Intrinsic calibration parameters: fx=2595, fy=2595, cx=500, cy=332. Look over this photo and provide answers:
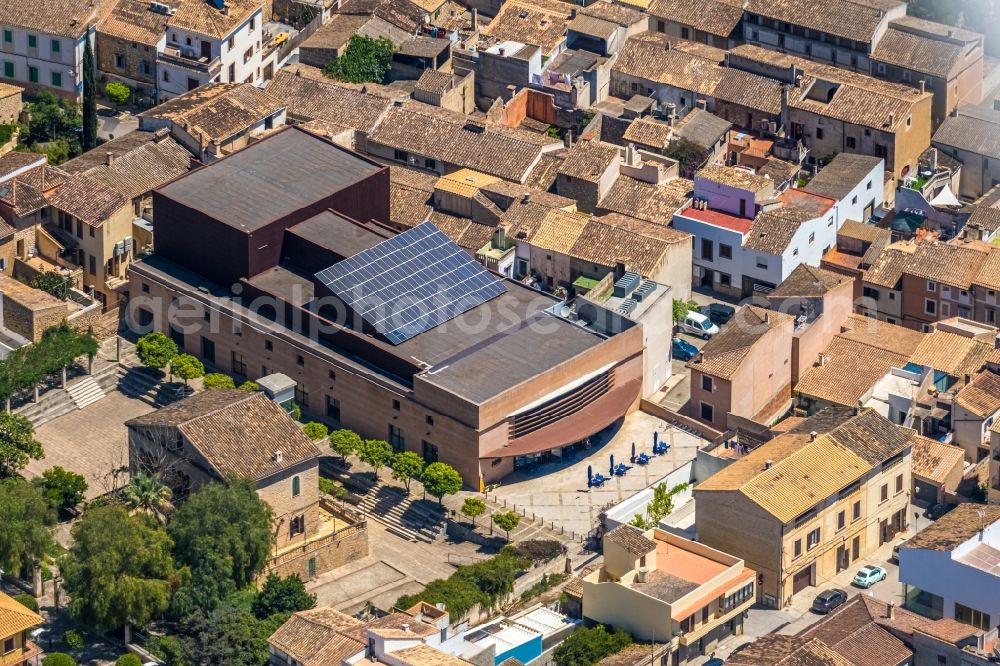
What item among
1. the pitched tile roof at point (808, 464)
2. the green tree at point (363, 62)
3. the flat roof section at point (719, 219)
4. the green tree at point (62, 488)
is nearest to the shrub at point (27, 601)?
the green tree at point (62, 488)

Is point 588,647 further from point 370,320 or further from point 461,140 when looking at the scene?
point 461,140

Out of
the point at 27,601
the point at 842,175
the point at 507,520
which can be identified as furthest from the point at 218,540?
the point at 842,175

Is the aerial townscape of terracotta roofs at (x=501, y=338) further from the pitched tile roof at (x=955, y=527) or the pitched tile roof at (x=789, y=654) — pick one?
the pitched tile roof at (x=955, y=527)

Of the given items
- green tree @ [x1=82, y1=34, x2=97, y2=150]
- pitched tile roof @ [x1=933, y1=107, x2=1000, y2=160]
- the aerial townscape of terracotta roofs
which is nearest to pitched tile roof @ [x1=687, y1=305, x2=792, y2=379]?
the aerial townscape of terracotta roofs

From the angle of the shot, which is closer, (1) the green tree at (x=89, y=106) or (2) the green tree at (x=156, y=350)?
(2) the green tree at (x=156, y=350)

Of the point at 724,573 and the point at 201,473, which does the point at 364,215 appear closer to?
the point at 201,473

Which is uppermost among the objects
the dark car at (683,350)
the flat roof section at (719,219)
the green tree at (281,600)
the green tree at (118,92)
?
the green tree at (118,92)
